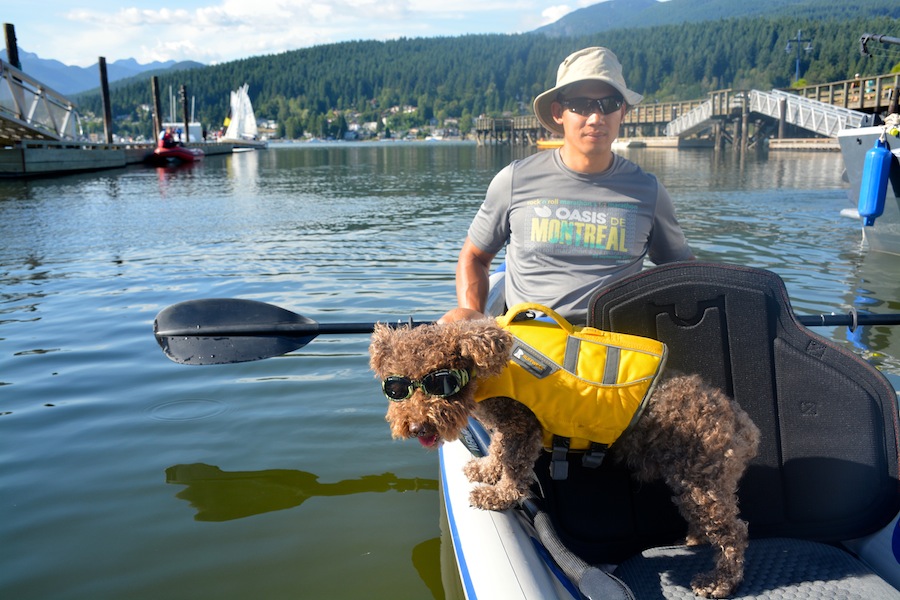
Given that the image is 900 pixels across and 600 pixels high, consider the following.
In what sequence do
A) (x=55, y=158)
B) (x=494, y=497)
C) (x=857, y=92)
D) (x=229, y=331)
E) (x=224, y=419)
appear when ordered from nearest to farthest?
(x=494, y=497) < (x=229, y=331) < (x=224, y=419) < (x=55, y=158) < (x=857, y=92)

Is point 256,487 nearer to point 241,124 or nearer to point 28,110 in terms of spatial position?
point 28,110

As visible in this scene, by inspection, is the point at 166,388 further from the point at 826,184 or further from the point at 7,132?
the point at 7,132

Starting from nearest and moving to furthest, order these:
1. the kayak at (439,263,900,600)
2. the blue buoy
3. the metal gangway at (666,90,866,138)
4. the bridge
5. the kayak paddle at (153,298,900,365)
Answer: the kayak at (439,263,900,600), the kayak paddle at (153,298,900,365), the blue buoy, the bridge, the metal gangway at (666,90,866,138)

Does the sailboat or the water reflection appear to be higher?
the sailboat

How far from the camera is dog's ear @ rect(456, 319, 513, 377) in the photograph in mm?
2230

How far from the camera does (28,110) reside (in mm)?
26859

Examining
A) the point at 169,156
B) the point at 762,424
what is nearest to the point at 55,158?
the point at 169,156

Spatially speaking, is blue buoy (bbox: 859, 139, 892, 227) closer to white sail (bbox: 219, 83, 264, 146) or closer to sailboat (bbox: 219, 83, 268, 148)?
sailboat (bbox: 219, 83, 268, 148)

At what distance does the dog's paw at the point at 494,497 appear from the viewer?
2818 mm

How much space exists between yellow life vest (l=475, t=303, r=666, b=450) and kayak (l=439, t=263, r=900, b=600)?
45 centimetres

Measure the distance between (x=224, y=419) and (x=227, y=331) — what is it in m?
1.47

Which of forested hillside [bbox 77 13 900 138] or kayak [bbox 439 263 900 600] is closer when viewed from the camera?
kayak [bbox 439 263 900 600]

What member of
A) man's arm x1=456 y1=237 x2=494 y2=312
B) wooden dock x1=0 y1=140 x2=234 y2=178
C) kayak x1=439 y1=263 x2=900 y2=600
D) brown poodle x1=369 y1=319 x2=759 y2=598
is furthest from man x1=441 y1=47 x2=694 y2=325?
wooden dock x1=0 y1=140 x2=234 y2=178

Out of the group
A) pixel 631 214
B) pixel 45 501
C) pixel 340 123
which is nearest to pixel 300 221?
pixel 45 501
